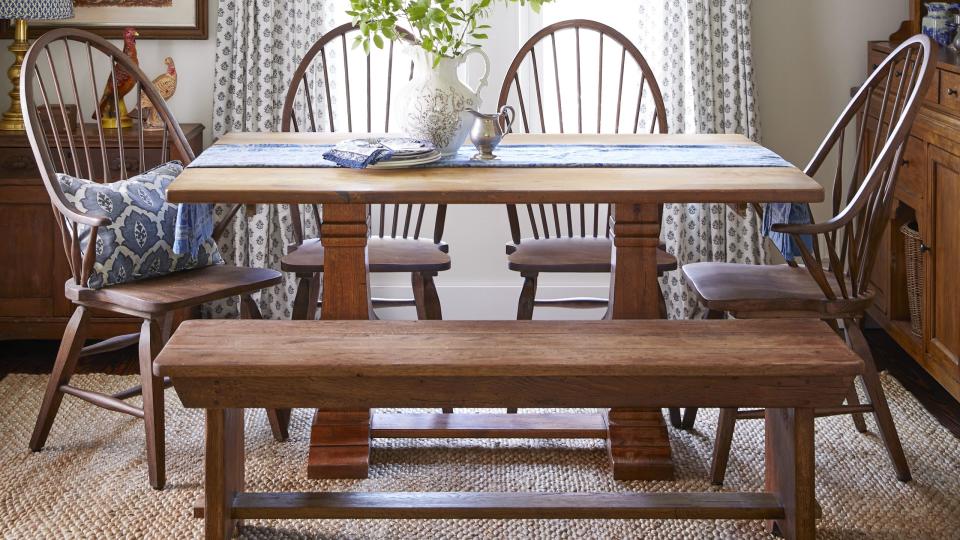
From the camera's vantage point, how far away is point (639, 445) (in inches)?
117

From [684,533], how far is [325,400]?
2.89 feet

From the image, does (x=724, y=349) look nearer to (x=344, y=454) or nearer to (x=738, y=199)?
(x=738, y=199)

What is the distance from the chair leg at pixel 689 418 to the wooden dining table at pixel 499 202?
0.28m

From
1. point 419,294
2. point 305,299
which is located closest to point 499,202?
point 419,294

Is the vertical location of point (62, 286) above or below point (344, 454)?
above

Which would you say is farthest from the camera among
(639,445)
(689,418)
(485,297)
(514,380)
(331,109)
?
(485,297)

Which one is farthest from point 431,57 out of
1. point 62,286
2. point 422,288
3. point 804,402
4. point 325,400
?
point 62,286

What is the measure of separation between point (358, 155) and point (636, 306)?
77 centimetres

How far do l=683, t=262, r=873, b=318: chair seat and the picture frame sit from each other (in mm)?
2041

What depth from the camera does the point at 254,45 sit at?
13.4 ft

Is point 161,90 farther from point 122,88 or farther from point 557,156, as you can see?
point 557,156

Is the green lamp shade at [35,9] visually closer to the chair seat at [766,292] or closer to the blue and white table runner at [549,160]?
the blue and white table runner at [549,160]

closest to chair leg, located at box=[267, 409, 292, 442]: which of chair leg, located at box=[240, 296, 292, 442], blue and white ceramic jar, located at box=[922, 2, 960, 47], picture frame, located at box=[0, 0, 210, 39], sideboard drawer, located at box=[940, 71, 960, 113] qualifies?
chair leg, located at box=[240, 296, 292, 442]

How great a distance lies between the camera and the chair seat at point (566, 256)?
10.6ft
